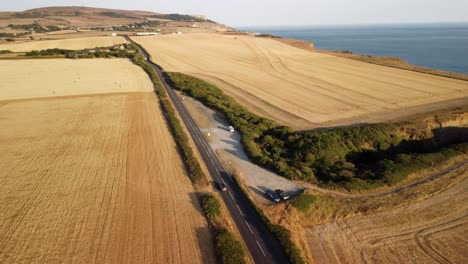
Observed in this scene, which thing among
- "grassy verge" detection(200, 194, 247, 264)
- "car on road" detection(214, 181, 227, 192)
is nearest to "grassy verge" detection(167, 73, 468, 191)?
"car on road" detection(214, 181, 227, 192)

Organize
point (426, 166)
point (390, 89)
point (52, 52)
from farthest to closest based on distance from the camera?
point (52, 52) < point (390, 89) < point (426, 166)

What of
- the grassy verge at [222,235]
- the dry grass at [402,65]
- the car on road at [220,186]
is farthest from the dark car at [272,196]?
the dry grass at [402,65]

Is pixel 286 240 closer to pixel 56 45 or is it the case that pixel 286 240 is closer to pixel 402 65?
pixel 402 65

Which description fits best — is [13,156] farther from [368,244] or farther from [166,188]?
[368,244]

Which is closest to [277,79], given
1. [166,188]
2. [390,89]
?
[390,89]

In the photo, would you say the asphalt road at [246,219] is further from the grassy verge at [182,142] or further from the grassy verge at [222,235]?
the grassy verge at [182,142]

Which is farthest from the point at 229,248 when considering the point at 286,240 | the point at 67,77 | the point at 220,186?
the point at 67,77
